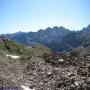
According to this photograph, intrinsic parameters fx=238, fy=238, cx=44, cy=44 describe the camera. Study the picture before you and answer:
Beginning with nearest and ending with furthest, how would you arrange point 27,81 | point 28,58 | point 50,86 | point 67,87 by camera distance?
point 67,87 → point 50,86 → point 27,81 → point 28,58

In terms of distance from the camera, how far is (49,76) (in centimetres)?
2155

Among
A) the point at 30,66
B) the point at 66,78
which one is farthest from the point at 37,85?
the point at 30,66

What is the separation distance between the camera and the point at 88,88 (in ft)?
49.3

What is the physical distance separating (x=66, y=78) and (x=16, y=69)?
284 inches

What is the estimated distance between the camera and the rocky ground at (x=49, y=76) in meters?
17.4

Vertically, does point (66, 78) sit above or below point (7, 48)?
below

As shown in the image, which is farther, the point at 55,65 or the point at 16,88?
the point at 55,65

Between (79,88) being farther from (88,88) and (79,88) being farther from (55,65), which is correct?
(55,65)

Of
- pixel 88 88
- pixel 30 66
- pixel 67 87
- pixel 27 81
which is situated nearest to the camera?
pixel 88 88

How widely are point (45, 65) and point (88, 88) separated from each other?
11.9 m

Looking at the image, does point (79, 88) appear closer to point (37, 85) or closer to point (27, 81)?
point (37, 85)

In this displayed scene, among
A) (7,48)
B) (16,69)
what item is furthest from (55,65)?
(7,48)

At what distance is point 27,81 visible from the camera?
67.6 feet

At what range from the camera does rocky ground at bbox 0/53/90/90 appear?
17388 mm
